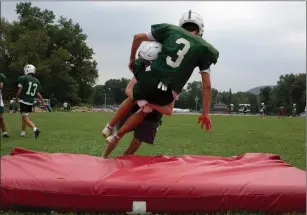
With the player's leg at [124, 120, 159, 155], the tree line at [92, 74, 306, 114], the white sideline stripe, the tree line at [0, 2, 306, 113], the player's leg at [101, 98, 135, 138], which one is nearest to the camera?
the white sideline stripe

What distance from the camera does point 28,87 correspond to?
8750 mm

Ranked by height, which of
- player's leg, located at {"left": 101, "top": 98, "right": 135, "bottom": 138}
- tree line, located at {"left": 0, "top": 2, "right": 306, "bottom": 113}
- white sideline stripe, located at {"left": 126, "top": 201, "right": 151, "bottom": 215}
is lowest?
white sideline stripe, located at {"left": 126, "top": 201, "right": 151, "bottom": 215}

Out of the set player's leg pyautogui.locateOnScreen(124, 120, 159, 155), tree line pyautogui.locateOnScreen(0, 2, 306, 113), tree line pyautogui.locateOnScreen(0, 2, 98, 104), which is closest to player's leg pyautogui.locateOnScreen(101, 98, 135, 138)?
player's leg pyautogui.locateOnScreen(124, 120, 159, 155)

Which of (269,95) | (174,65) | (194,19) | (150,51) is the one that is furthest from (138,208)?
(269,95)

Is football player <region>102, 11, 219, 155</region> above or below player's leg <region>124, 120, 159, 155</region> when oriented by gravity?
above

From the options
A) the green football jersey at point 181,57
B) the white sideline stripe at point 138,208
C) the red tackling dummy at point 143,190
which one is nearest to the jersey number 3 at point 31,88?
the green football jersey at point 181,57

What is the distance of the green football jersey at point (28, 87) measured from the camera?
8680mm

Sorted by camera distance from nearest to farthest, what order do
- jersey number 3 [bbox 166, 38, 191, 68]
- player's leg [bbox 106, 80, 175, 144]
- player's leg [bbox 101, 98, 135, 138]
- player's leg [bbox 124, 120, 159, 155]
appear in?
jersey number 3 [bbox 166, 38, 191, 68] → player's leg [bbox 106, 80, 175, 144] → player's leg [bbox 101, 98, 135, 138] → player's leg [bbox 124, 120, 159, 155]

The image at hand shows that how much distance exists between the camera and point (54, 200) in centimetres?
288

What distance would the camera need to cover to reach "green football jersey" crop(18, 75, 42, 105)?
8.68m

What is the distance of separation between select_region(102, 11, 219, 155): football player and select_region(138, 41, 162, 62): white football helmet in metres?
0.06

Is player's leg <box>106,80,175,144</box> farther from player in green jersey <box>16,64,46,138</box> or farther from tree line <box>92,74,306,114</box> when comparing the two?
tree line <box>92,74,306,114</box>

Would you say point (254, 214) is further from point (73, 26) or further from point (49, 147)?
point (73, 26)

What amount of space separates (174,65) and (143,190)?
152 cm
